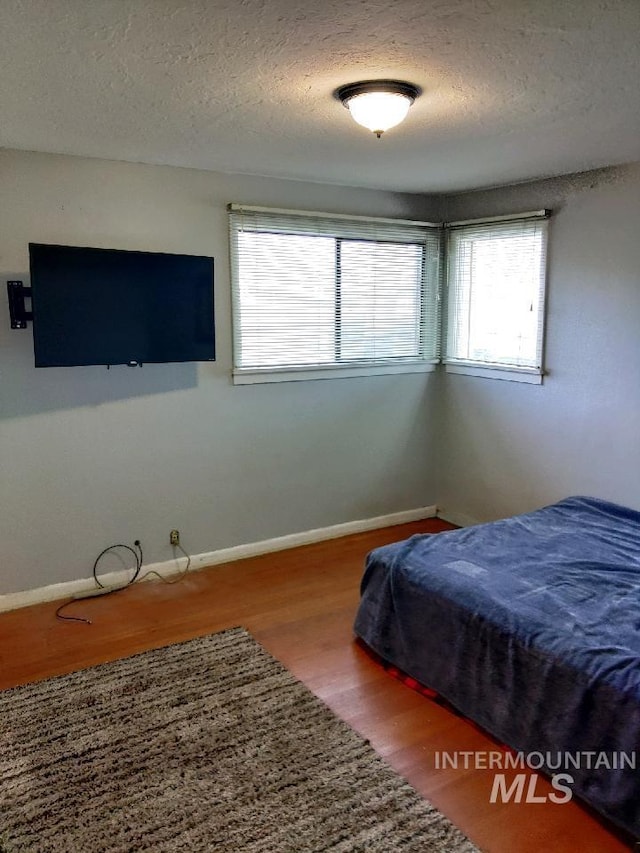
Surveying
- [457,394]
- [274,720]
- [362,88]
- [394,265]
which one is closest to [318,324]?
[394,265]

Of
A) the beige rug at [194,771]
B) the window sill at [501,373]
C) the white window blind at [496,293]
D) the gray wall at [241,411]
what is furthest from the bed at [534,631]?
the white window blind at [496,293]

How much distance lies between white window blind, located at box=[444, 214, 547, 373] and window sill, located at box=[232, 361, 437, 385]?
0.28m

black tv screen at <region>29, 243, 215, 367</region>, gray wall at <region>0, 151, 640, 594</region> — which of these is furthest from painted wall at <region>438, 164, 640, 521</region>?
black tv screen at <region>29, 243, 215, 367</region>

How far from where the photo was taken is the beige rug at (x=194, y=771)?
6.76ft

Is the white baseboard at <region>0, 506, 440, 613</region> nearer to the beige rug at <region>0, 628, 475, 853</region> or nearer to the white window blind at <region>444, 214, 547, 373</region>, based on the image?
the beige rug at <region>0, 628, 475, 853</region>

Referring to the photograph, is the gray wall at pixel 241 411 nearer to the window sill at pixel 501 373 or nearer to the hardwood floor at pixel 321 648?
the window sill at pixel 501 373

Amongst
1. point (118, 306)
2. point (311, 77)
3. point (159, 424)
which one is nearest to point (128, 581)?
point (159, 424)

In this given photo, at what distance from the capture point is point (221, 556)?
13.8 ft

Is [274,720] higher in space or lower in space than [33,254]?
lower

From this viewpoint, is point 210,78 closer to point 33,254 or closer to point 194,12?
point 194,12

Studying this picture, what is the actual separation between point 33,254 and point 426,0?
2.22 m

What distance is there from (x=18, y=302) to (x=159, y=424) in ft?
3.26

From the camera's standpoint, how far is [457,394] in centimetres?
486

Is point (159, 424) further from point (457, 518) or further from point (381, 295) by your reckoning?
point (457, 518)
